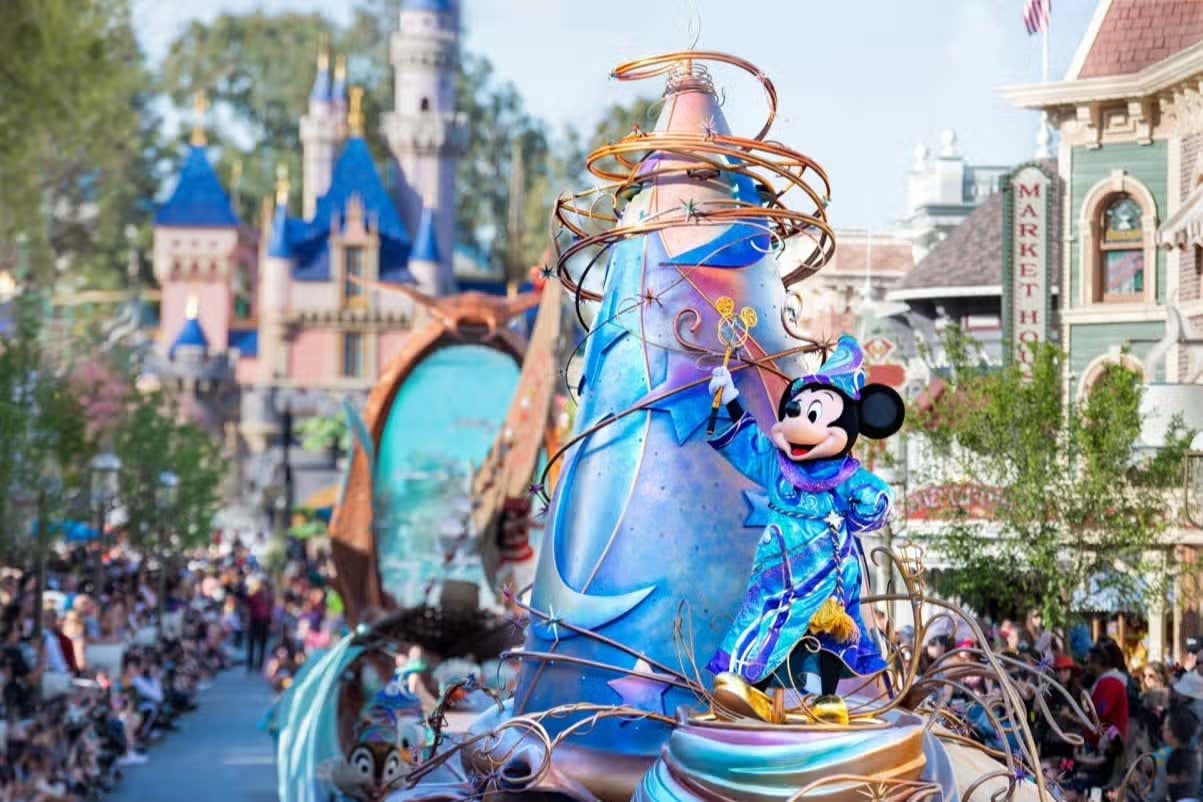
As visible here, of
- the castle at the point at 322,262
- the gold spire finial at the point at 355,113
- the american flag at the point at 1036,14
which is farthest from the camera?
the gold spire finial at the point at 355,113

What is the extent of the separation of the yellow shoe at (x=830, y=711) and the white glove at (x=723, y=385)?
1.31m

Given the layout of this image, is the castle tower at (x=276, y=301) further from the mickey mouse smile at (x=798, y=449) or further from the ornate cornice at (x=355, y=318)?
the mickey mouse smile at (x=798, y=449)

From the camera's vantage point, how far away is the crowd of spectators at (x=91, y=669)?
1800 centimetres

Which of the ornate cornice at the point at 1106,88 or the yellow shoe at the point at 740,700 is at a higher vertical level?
→ the ornate cornice at the point at 1106,88

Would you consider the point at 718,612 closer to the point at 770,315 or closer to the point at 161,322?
the point at 770,315

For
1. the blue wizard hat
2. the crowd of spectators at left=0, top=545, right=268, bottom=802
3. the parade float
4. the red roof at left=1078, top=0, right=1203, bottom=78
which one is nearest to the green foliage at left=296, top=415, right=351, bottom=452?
the crowd of spectators at left=0, top=545, right=268, bottom=802

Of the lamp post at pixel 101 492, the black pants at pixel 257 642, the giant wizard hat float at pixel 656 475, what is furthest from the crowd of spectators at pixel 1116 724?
the black pants at pixel 257 642

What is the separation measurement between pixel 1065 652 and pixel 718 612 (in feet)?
24.4

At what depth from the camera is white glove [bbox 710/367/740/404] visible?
7.09 metres

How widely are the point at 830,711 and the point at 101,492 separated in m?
27.9

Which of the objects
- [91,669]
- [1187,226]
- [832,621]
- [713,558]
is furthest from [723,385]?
[91,669]

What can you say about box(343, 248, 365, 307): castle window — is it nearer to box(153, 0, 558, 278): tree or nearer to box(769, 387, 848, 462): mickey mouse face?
box(153, 0, 558, 278): tree

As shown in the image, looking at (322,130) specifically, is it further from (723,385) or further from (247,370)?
(723,385)

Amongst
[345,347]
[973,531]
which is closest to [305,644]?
[973,531]
